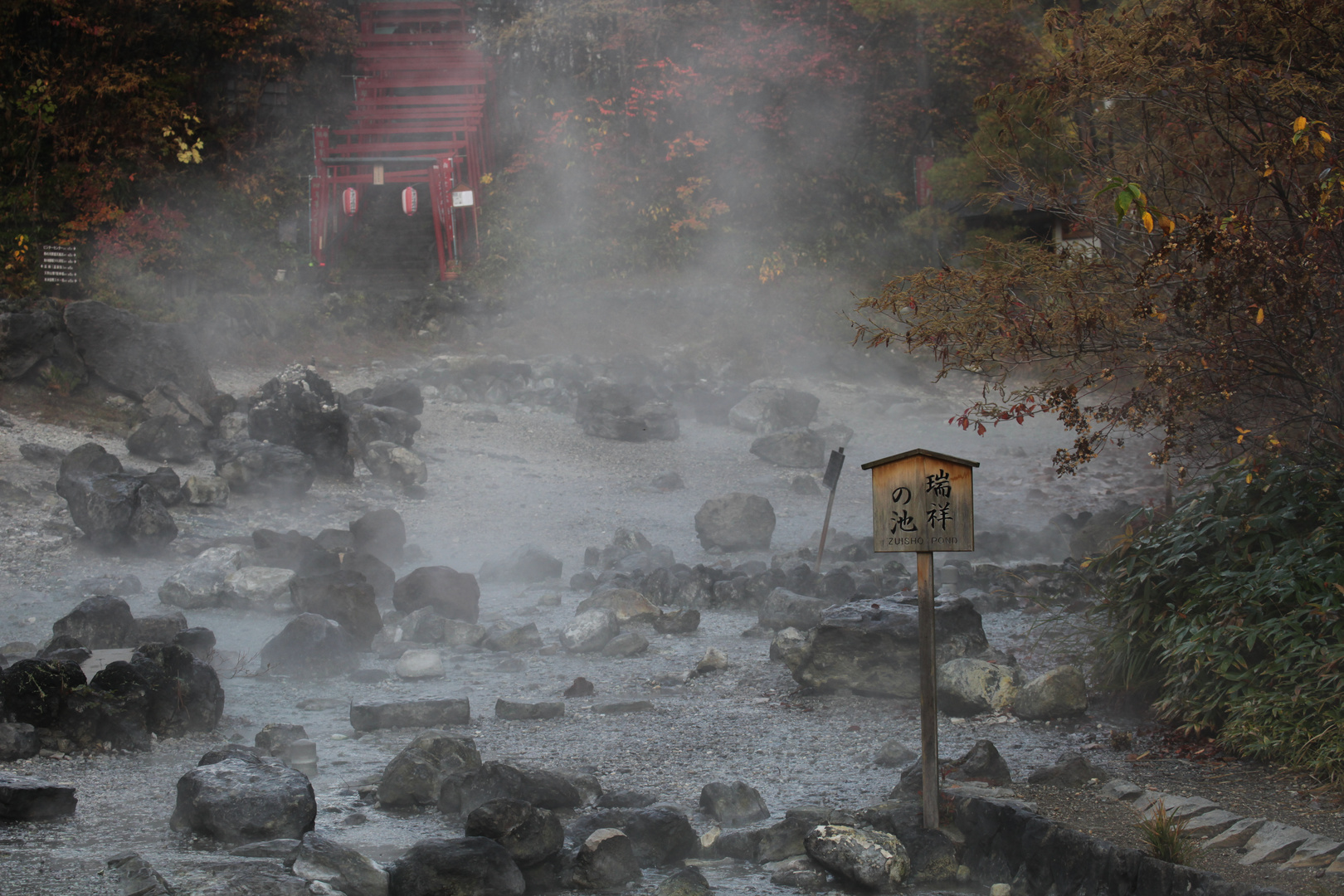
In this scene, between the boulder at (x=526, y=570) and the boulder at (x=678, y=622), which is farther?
the boulder at (x=526, y=570)

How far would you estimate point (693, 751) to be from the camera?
5.77m

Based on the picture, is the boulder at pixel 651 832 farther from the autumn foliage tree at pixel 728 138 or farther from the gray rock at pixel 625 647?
the autumn foliage tree at pixel 728 138

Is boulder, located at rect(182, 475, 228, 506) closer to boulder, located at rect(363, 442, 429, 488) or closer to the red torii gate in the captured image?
boulder, located at rect(363, 442, 429, 488)

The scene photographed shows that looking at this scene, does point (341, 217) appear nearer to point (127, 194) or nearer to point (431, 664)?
point (127, 194)

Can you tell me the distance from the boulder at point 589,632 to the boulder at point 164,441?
21.1 ft

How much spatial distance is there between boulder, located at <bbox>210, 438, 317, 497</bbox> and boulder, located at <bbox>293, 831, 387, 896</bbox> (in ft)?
26.2

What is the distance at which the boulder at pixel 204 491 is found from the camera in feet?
35.1

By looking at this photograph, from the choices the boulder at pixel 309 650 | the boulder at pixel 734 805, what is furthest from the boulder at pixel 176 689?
the boulder at pixel 734 805

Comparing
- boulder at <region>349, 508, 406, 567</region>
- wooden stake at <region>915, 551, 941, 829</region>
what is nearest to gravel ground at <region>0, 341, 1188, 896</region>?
boulder at <region>349, 508, 406, 567</region>

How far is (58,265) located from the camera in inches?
572

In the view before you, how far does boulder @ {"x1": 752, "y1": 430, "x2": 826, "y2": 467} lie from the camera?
1434cm

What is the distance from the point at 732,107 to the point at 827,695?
17529 millimetres

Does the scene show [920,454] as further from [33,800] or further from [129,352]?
[129,352]

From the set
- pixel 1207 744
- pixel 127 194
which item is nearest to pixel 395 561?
pixel 1207 744
